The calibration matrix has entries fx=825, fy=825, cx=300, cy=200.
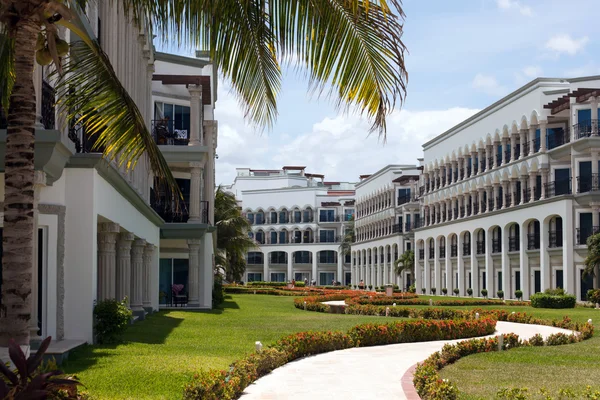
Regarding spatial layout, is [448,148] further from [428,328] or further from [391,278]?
[428,328]

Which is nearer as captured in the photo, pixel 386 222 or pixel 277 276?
pixel 386 222

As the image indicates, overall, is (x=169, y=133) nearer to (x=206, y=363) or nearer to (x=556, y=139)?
(x=206, y=363)

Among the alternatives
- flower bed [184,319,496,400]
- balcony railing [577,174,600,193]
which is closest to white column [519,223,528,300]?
balcony railing [577,174,600,193]

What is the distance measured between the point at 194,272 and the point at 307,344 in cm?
1801

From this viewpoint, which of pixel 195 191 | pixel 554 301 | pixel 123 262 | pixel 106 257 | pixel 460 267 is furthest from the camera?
pixel 460 267

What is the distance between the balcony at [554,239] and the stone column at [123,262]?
106ft

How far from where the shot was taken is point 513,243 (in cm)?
5606

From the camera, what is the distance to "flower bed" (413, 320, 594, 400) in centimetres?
1098

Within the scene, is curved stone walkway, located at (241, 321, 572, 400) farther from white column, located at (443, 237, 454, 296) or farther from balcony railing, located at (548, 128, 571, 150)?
white column, located at (443, 237, 454, 296)

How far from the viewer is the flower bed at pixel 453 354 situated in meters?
11.0

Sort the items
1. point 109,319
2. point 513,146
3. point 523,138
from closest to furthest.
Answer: point 109,319, point 523,138, point 513,146

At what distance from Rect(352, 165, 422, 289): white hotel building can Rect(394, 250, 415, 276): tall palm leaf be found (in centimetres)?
170

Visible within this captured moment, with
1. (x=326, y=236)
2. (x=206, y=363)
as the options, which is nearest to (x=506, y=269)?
(x=206, y=363)

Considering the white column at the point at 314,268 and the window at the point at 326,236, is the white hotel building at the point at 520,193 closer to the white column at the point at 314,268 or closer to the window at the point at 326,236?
the white column at the point at 314,268
